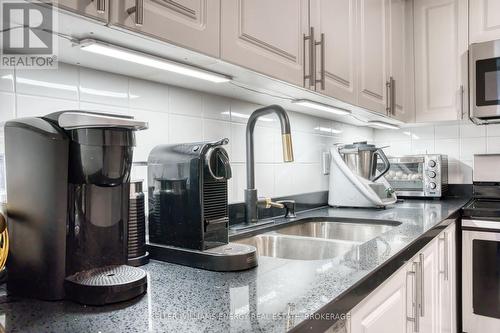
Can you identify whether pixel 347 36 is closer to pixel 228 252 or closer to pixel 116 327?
pixel 228 252

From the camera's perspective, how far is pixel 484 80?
218 cm

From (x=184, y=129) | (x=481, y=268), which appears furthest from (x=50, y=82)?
(x=481, y=268)

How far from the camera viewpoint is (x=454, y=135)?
263 cm

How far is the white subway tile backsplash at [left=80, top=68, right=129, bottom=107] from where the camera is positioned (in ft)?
3.33

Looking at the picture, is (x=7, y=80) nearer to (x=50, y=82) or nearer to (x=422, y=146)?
(x=50, y=82)

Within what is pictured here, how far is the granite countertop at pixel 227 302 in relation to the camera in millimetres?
566

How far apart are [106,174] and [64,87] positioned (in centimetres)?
43

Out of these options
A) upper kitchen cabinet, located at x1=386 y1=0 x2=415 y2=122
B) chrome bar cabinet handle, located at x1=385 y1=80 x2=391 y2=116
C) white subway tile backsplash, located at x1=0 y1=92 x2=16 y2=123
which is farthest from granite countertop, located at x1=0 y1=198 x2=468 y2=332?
upper kitchen cabinet, located at x1=386 y1=0 x2=415 y2=122

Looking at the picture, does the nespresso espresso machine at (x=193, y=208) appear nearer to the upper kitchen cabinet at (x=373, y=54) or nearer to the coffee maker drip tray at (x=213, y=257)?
the coffee maker drip tray at (x=213, y=257)

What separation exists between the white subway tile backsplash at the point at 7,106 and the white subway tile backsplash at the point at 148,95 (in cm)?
32

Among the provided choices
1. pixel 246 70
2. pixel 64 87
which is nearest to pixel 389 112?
pixel 246 70

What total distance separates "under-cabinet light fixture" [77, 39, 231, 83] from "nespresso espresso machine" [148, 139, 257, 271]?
0.21m

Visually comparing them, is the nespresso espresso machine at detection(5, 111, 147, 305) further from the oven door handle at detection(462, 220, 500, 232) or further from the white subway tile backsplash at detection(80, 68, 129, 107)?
the oven door handle at detection(462, 220, 500, 232)

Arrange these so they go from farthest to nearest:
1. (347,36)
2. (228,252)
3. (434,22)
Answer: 1. (434,22)
2. (347,36)
3. (228,252)
